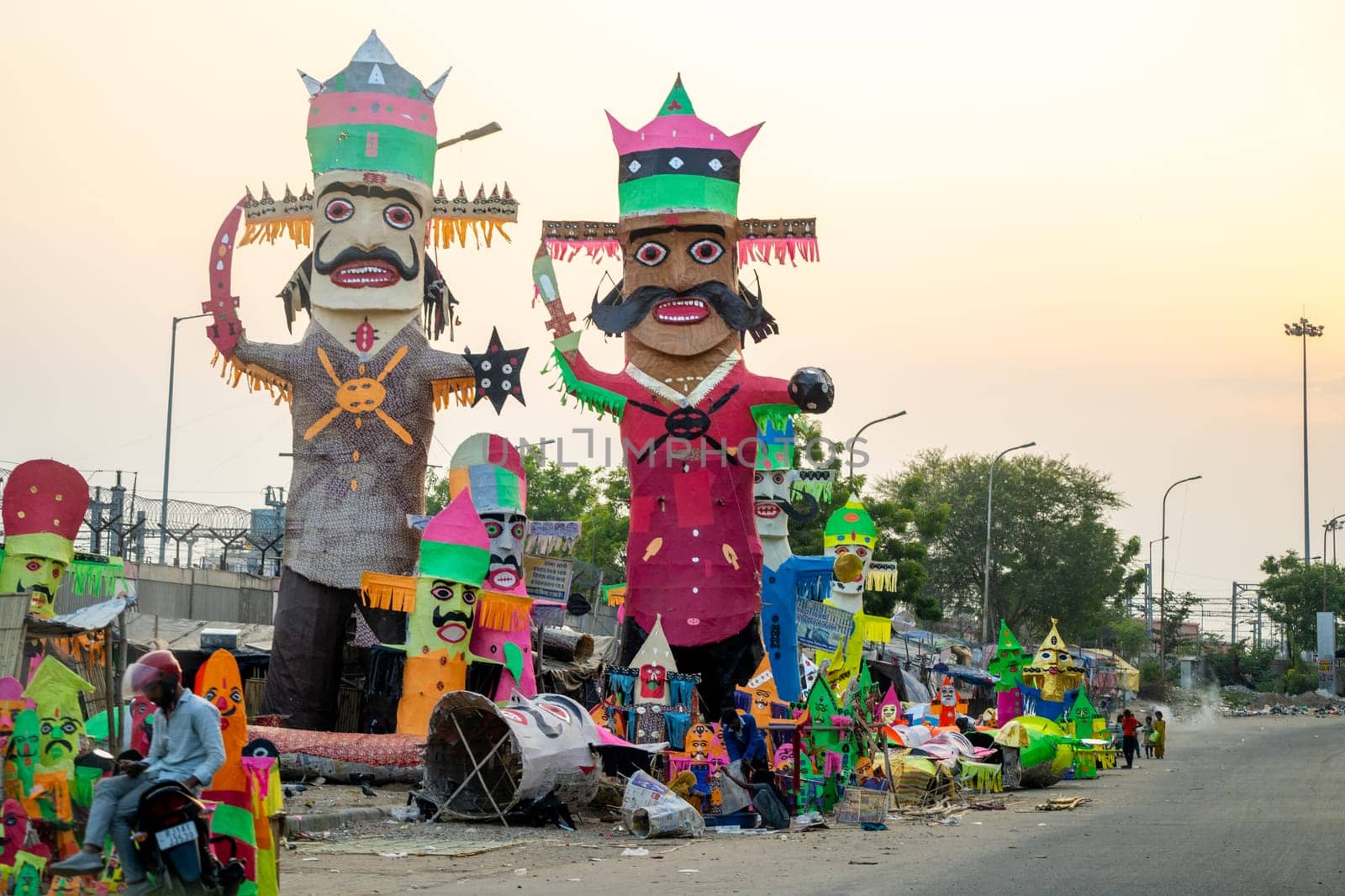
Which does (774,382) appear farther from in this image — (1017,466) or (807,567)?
(1017,466)

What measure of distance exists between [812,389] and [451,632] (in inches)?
196

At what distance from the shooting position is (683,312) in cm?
1945

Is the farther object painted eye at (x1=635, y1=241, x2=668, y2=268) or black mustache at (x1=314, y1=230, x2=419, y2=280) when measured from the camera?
painted eye at (x1=635, y1=241, x2=668, y2=268)

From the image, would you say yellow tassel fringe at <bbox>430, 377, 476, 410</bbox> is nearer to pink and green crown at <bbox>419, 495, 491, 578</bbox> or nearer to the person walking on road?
pink and green crown at <bbox>419, 495, 491, 578</bbox>

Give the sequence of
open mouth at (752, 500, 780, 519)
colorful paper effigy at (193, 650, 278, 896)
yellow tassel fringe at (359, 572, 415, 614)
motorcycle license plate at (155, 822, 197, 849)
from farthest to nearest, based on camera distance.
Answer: open mouth at (752, 500, 780, 519) → yellow tassel fringe at (359, 572, 415, 614) → colorful paper effigy at (193, 650, 278, 896) → motorcycle license plate at (155, 822, 197, 849)

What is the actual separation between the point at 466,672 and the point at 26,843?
885 cm

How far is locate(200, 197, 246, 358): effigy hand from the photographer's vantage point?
63.6ft

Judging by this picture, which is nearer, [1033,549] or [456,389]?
[456,389]

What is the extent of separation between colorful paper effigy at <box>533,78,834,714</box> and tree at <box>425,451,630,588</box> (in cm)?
2871

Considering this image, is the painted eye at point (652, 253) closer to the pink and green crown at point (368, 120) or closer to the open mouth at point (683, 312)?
the open mouth at point (683, 312)

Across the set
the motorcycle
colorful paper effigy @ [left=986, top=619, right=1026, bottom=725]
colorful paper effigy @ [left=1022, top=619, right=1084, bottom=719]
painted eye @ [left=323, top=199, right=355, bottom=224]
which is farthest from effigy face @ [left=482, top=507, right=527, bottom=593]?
colorful paper effigy @ [left=1022, top=619, right=1084, bottom=719]

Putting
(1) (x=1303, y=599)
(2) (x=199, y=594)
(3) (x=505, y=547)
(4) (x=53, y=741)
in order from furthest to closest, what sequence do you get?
1. (1) (x=1303, y=599)
2. (2) (x=199, y=594)
3. (3) (x=505, y=547)
4. (4) (x=53, y=741)

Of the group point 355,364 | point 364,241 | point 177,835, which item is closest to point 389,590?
point 355,364

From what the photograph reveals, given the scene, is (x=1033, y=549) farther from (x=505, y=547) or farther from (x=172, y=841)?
(x=172, y=841)
